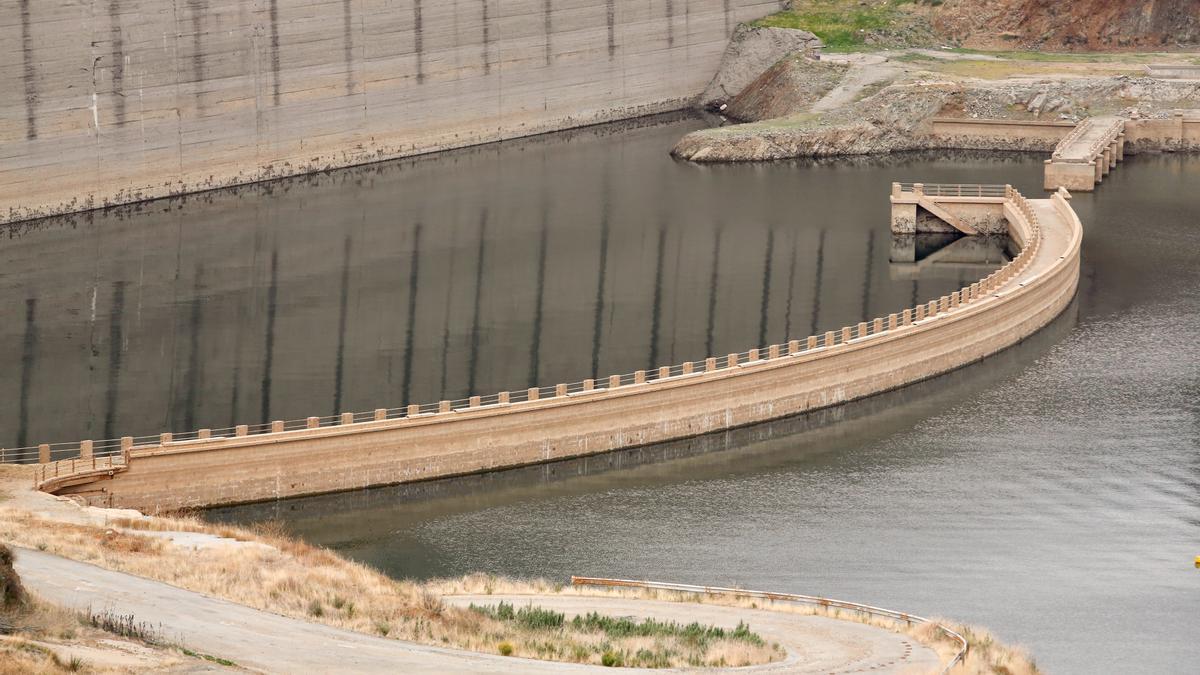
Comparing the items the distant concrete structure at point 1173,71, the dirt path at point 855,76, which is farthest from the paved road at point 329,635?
the distant concrete structure at point 1173,71

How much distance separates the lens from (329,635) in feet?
185

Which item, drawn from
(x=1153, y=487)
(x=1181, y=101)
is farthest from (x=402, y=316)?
(x=1181, y=101)

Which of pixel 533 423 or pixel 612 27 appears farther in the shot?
pixel 612 27

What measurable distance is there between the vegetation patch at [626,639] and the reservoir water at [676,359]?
10431 mm

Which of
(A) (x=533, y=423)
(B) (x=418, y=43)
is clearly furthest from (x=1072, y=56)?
(A) (x=533, y=423)

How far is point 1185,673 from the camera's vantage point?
64.9 m

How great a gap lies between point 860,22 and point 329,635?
130m

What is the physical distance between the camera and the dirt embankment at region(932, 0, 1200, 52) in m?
178

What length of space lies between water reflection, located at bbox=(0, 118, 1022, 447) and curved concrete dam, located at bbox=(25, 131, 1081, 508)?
5357 mm

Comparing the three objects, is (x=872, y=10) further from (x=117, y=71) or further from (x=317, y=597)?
(x=317, y=597)

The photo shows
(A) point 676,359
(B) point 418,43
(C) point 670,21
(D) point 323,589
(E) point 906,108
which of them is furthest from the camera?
(C) point 670,21

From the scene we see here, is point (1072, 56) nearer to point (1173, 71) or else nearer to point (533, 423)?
point (1173, 71)

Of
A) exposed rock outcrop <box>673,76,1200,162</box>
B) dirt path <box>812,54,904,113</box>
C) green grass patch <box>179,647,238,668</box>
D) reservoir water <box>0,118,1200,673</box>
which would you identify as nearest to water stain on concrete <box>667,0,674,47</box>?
dirt path <box>812,54,904,113</box>

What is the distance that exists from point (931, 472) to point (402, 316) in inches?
1377
